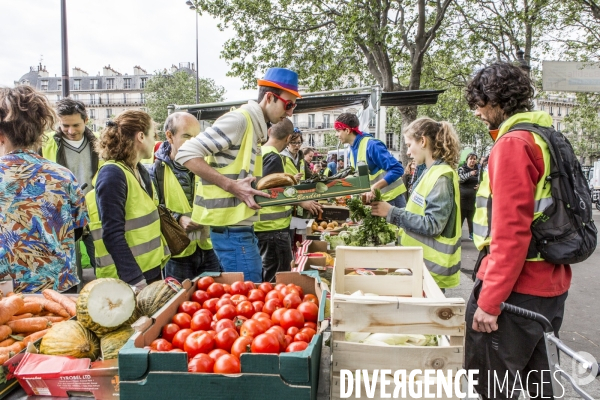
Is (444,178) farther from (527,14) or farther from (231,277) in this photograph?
(527,14)

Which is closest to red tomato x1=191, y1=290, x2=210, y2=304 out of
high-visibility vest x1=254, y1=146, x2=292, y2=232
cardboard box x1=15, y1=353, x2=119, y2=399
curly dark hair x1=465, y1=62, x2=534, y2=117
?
cardboard box x1=15, y1=353, x2=119, y2=399

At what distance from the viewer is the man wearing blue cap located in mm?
2674

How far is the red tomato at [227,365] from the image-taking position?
58.4 inches

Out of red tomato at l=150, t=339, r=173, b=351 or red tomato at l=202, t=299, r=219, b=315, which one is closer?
red tomato at l=150, t=339, r=173, b=351

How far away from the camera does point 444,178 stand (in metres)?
3.04

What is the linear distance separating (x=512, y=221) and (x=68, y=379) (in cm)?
193

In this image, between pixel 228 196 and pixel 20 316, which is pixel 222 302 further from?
pixel 20 316

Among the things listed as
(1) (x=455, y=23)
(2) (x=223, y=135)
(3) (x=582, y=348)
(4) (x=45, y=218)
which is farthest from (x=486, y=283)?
(1) (x=455, y=23)

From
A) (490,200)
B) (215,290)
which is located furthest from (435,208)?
(215,290)

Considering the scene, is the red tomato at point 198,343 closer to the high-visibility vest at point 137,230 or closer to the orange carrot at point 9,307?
the orange carrot at point 9,307

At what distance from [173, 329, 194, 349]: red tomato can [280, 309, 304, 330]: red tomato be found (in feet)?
1.27

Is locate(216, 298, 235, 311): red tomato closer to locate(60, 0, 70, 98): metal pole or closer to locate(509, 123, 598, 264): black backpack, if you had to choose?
locate(509, 123, 598, 264): black backpack

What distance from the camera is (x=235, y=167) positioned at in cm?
282

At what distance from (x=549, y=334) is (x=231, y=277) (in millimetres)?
1584
